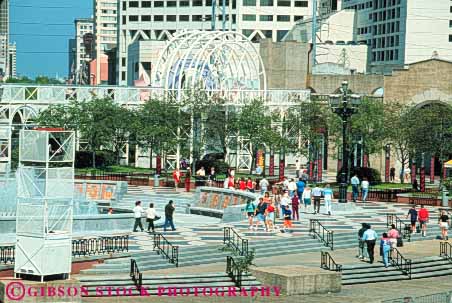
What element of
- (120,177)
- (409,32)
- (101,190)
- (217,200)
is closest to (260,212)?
(217,200)

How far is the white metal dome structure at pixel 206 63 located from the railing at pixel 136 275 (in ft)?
146

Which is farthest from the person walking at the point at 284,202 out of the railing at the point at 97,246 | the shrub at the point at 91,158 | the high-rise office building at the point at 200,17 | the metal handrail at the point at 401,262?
the high-rise office building at the point at 200,17

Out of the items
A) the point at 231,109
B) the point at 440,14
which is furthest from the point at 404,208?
the point at 440,14

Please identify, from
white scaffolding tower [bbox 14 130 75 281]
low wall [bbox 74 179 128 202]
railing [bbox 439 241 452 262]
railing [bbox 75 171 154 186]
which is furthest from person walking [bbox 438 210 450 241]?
railing [bbox 75 171 154 186]

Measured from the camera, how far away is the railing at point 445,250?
47312 mm

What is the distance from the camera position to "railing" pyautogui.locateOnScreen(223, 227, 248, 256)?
43.3m

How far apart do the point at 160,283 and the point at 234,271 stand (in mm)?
2984

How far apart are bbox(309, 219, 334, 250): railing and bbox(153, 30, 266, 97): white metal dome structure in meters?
33.5

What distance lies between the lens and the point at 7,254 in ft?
131

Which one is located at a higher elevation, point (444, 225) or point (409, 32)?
point (409, 32)

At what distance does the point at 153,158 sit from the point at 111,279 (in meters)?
58.5

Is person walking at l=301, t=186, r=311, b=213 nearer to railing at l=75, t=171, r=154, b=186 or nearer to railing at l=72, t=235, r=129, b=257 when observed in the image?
railing at l=72, t=235, r=129, b=257

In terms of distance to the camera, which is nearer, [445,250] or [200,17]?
[445,250]

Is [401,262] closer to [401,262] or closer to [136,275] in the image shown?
[401,262]
